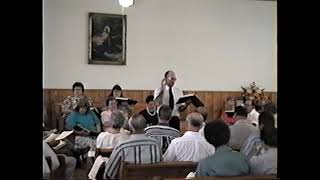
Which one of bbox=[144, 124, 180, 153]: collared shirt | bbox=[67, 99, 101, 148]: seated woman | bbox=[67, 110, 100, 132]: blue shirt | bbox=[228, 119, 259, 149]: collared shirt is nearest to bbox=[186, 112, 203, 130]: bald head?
bbox=[228, 119, 259, 149]: collared shirt

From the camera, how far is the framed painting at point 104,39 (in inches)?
348

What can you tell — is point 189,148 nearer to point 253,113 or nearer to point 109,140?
point 109,140

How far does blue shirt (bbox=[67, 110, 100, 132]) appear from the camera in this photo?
6789 millimetres

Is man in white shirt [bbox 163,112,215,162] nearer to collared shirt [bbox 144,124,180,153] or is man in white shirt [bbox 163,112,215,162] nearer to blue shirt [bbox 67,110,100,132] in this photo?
collared shirt [bbox 144,124,180,153]

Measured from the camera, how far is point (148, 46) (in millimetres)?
9133

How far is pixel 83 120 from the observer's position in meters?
6.86

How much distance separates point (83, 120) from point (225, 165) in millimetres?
4070

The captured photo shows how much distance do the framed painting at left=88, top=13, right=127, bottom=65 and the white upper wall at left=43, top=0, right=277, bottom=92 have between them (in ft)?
0.34
